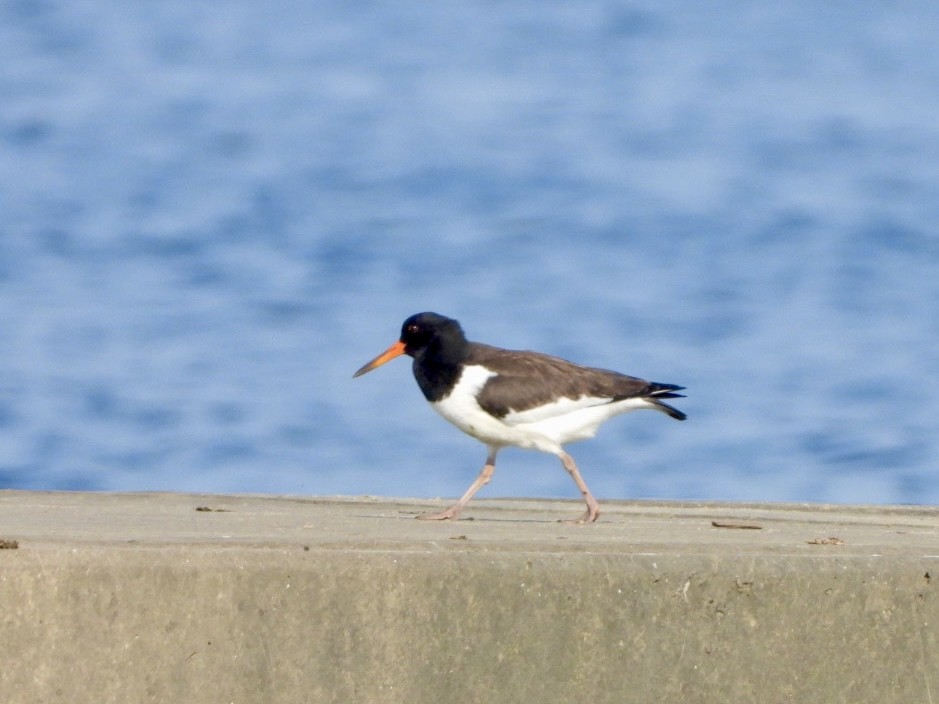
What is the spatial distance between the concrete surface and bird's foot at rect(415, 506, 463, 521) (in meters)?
1.60

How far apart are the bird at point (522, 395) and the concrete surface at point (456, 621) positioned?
244cm

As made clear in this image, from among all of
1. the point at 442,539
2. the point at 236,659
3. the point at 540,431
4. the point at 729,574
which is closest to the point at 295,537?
the point at 442,539

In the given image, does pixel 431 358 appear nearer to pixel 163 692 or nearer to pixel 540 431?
pixel 540 431

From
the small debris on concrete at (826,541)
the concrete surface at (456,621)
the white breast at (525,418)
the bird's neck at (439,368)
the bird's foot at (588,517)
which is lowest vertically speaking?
the concrete surface at (456,621)

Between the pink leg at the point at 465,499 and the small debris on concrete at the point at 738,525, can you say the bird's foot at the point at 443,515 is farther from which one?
the small debris on concrete at the point at 738,525

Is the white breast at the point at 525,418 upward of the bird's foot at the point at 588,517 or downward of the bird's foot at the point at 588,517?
upward

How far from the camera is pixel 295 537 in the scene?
15.9 feet

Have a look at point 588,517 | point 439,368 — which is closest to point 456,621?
point 588,517

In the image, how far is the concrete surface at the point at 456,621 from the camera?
4023 mm

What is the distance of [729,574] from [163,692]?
152 cm

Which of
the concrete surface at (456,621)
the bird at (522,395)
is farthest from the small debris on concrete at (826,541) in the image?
the bird at (522,395)

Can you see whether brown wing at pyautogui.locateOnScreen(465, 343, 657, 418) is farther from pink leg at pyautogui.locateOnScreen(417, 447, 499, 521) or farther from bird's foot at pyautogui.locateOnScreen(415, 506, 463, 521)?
bird's foot at pyautogui.locateOnScreen(415, 506, 463, 521)

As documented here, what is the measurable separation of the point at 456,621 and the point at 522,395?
9.84 feet

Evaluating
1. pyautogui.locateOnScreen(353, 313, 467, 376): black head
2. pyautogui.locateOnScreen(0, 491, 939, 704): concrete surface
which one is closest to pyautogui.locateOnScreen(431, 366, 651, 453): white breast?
pyautogui.locateOnScreen(353, 313, 467, 376): black head
